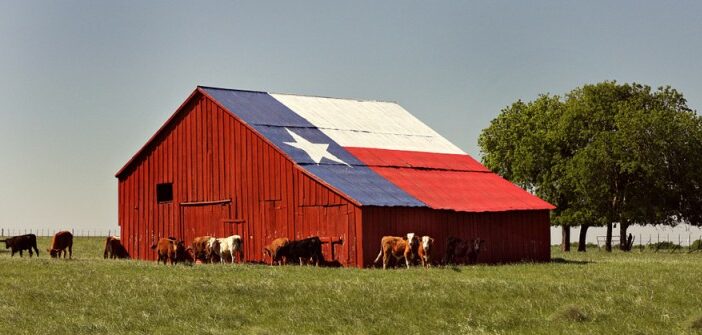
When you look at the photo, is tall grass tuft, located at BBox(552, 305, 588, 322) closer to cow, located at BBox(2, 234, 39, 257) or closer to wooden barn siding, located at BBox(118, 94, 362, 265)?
wooden barn siding, located at BBox(118, 94, 362, 265)

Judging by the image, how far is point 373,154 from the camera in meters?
51.0

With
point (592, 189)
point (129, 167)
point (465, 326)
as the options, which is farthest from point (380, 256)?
point (592, 189)

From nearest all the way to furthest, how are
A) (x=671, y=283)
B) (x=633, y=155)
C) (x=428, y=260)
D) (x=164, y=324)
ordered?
(x=164, y=324), (x=671, y=283), (x=428, y=260), (x=633, y=155)

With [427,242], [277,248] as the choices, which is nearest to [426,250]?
[427,242]

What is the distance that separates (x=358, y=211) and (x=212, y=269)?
286 inches

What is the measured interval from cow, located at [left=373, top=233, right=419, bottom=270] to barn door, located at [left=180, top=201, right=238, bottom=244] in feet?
27.4

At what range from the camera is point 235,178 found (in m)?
48.6

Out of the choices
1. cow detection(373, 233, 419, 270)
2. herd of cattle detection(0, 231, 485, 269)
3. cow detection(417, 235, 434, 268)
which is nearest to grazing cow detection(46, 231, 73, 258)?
herd of cattle detection(0, 231, 485, 269)

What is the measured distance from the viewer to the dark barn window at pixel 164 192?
52656mm

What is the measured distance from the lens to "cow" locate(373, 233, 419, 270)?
4206 centimetres

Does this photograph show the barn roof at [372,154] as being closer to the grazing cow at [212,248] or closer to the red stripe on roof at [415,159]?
the red stripe on roof at [415,159]

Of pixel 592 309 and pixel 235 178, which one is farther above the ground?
pixel 235 178

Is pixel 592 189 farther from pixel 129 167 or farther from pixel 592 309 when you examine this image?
pixel 592 309

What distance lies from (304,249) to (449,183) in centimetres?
1019
